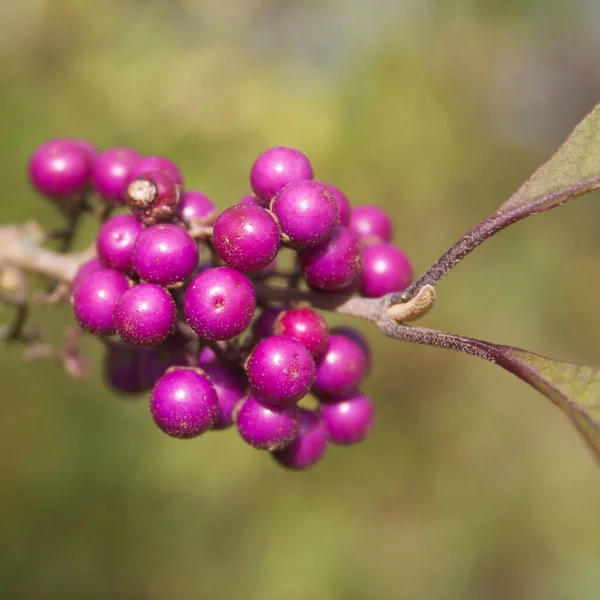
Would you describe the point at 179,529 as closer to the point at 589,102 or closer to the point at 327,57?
the point at 327,57

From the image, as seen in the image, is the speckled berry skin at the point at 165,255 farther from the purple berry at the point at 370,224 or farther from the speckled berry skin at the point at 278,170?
the purple berry at the point at 370,224

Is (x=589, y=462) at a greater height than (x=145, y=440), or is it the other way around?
(x=589, y=462)

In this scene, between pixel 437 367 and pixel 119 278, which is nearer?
pixel 119 278

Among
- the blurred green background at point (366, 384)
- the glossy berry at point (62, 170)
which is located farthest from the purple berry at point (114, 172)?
the blurred green background at point (366, 384)

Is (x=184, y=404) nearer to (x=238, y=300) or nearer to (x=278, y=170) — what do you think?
(x=238, y=300)

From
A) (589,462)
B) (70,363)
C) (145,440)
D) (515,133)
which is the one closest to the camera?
(70,363)

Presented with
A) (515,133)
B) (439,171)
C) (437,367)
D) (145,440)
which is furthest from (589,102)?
(145,440)
